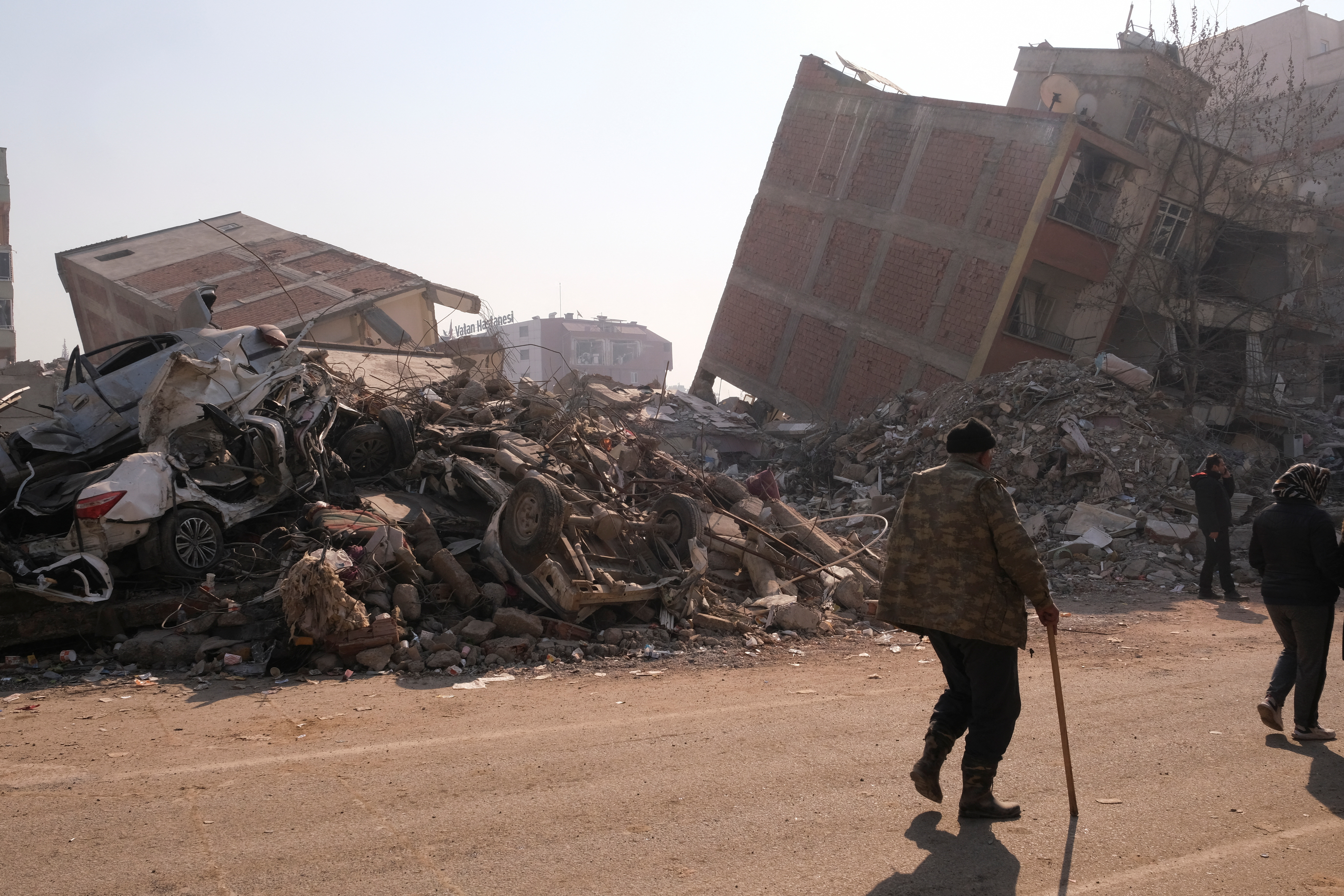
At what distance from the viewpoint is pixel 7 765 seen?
4.64 meters

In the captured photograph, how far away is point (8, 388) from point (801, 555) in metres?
23.9

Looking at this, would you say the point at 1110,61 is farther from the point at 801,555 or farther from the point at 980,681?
the point at 980,681

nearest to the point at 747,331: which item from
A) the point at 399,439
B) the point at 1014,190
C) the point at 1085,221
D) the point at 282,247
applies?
the point at 1014,190

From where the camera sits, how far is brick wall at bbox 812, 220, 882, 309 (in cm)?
2712

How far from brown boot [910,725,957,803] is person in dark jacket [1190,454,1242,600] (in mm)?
8314

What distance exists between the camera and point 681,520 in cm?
945

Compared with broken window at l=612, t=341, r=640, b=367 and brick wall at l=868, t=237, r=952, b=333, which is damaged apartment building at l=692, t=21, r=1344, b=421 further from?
broken window at l=612, t=341, r=640, b=367

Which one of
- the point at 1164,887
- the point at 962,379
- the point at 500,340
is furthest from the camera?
the point at 962,379

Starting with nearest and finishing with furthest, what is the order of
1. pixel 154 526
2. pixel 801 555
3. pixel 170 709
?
pixel 170 709 < pixel 154 526 < pixel 801 555

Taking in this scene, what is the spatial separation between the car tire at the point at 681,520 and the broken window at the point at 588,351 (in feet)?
270

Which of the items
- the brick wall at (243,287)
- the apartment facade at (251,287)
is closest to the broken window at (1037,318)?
the apartment facade at (251,287)

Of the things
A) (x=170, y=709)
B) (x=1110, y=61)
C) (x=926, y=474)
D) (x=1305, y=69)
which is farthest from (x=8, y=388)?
(x=1305, y=69)

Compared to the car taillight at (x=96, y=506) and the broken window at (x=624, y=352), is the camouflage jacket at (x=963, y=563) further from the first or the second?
the broken window at (x=624, y=352)

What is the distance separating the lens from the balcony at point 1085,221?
2380 centimetres
